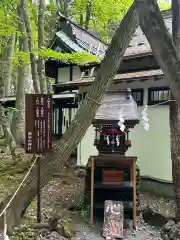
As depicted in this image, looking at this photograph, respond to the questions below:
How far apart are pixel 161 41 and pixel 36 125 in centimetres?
461

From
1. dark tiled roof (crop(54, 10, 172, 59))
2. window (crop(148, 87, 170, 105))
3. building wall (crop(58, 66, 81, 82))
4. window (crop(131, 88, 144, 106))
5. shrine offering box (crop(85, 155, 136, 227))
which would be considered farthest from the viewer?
building wall (crop(58, 66, 81, 82))

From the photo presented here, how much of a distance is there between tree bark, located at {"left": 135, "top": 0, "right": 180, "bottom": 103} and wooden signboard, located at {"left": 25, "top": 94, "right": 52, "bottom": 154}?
174 inches

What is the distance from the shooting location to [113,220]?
830 cm

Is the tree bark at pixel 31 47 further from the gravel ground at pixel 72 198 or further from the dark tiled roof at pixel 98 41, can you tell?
the gravel ground at pixel 72 198

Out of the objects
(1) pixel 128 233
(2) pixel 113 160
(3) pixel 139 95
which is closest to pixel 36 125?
(2) pixel 113 160

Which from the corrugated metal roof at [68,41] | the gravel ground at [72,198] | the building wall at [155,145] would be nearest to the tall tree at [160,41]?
the gravel ground at [72,198]

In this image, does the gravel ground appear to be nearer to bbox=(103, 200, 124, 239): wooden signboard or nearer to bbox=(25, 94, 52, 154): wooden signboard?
bbox=(103, 200, 124, 239): wooden signboard

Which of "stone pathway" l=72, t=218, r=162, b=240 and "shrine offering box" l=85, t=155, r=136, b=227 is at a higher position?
"shrine offering box" l=85, t=155, r=136, b=227

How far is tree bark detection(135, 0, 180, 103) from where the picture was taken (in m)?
3.45

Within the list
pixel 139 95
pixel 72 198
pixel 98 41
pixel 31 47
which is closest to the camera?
pixel 31 47

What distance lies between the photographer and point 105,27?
2178 cm

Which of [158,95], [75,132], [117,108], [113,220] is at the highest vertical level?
[158,95]

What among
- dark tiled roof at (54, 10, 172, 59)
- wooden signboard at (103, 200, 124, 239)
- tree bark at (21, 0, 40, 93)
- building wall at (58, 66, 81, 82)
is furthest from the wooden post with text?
building wall at (58, 66, 81, 82)

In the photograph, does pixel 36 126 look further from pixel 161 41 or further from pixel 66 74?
pixel 66 74
